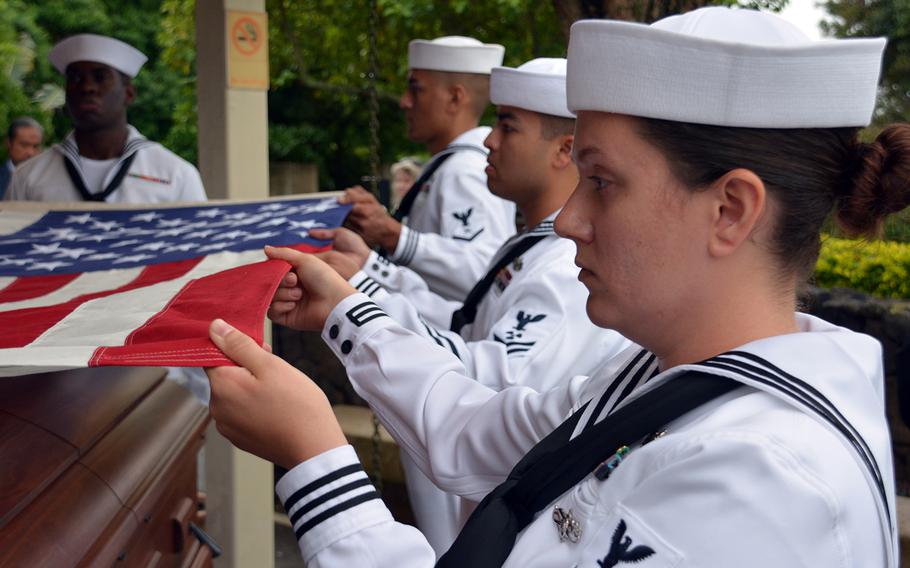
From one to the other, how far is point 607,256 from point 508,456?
0.62m

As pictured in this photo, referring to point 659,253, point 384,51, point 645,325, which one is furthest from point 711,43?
point 384,51

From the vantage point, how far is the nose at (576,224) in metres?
1.38

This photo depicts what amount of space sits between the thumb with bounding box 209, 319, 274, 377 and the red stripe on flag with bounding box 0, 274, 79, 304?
780 mm

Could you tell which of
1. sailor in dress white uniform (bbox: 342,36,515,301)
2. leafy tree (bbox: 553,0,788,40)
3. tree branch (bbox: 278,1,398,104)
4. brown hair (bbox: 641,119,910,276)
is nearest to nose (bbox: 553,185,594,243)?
brown hair (bbox: 641,119,910,276)

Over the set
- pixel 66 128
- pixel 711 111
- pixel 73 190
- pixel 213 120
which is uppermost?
pixel 711 111

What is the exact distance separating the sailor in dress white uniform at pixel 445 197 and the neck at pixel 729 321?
7.48 feet

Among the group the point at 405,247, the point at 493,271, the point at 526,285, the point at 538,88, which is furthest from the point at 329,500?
the point at 405,247

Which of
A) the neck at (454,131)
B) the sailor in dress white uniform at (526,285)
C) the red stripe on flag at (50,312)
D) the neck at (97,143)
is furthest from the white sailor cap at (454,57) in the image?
the red stripe on flag at (50,312)

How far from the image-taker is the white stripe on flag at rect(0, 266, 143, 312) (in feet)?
6.49

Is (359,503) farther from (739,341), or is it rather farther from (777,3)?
(777,3)

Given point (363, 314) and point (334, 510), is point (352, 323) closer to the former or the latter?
point (363, 314)

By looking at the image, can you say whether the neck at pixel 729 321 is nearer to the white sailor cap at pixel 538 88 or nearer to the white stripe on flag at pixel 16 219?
the white sailor cap at pixel 538 88

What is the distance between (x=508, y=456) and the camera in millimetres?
1840

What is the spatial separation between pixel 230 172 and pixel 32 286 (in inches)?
71.4
